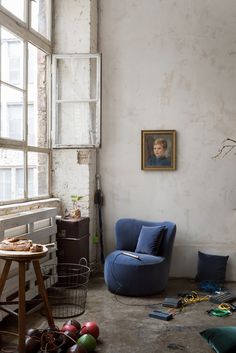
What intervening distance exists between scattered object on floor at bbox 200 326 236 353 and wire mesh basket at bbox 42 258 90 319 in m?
1.39

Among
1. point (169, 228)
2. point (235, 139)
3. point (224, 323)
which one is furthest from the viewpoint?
point (235, 139)

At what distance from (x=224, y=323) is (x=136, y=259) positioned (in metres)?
1.33

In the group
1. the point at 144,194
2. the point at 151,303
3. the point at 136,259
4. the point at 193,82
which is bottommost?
the point at 151,303

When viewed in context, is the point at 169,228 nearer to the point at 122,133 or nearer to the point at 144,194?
the point at 144,194

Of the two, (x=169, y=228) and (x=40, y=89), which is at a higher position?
(x=40, y=89)

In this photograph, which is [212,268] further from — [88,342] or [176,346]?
[88,342]

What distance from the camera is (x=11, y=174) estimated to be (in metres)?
4.87

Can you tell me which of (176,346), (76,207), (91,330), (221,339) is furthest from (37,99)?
(221,339)

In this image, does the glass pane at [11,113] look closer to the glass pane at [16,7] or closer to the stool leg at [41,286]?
the glass pane at [16,7]

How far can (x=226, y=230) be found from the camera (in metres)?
5.80

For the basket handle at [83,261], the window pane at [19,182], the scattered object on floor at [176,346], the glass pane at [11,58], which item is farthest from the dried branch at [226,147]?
the scattered object on floor at [176,346]

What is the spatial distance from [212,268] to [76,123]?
8.79 feet

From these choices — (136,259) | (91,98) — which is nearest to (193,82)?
(91,98)

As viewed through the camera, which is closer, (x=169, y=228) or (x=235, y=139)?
(x=169, y=228)
